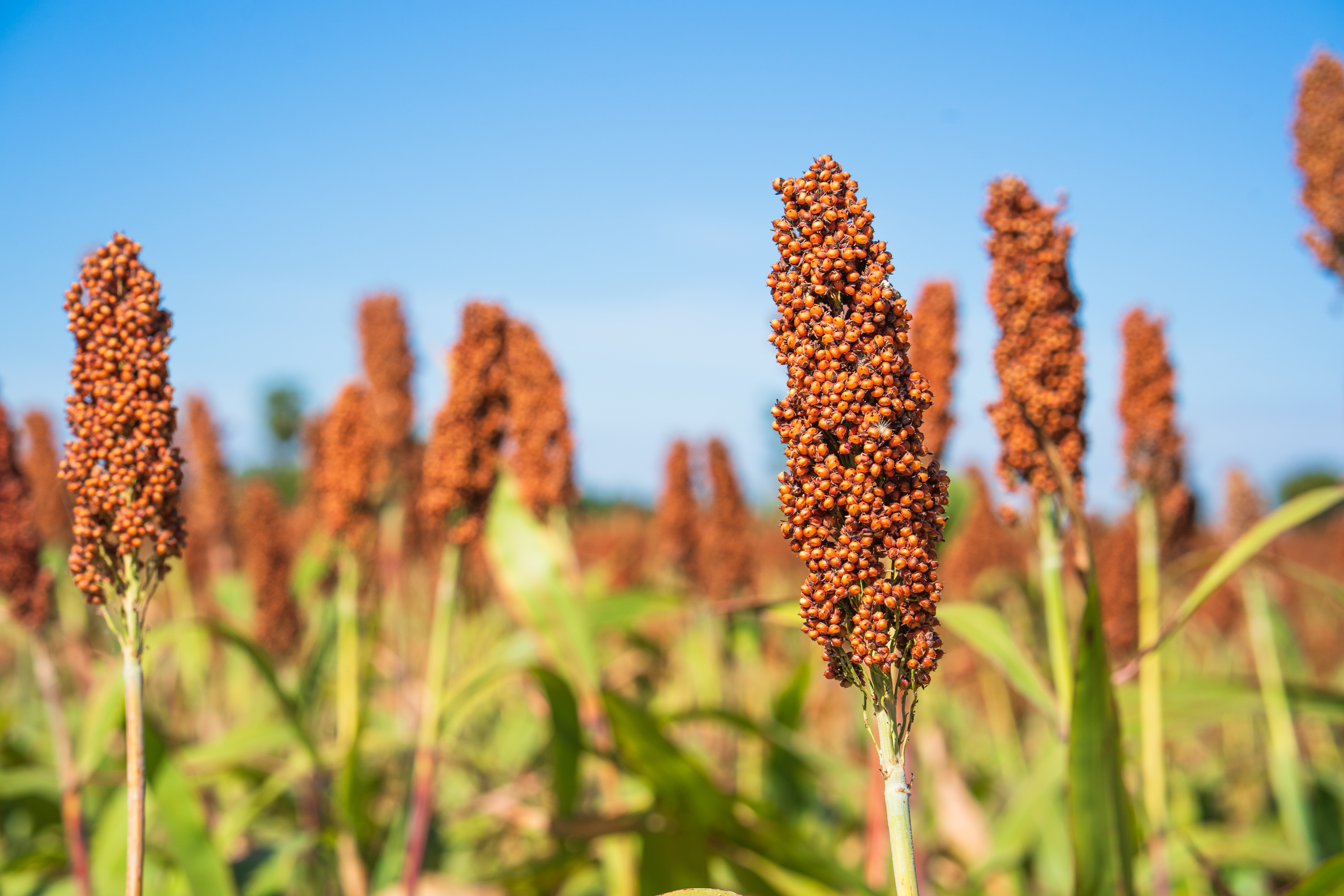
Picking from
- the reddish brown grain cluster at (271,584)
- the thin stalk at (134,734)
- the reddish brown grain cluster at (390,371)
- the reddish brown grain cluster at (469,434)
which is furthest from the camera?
the reddish brown grain cluster at (390,371)

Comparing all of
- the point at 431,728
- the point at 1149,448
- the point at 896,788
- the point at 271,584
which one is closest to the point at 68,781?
the point at 431,728

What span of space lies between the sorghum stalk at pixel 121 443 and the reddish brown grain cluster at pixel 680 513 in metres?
6.24

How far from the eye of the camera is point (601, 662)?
7.70 meters

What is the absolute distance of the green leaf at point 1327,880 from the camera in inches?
97.3

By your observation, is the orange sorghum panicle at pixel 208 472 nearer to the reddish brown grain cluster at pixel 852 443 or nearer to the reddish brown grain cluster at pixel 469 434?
the reddish brown grain cluster at pixel 469 434

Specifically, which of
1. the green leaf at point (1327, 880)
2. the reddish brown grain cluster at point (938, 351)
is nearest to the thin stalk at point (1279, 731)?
the green leaf at point (1327, 880)

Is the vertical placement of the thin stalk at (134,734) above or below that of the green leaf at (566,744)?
above

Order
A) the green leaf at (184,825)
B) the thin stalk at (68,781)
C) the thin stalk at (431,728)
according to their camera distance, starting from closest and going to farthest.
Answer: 1. the green leaf at (184,825)
2. the thin stalk at (68,781)
3. the thin stalk at (431,728)

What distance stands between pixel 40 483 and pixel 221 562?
5.72 ft

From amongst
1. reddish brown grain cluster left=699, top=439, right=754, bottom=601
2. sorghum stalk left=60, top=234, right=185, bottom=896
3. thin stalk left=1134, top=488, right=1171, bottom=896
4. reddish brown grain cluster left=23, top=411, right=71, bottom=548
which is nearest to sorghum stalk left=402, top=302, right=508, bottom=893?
sorghum stalk left=60, top=234, right=185, bottom=896

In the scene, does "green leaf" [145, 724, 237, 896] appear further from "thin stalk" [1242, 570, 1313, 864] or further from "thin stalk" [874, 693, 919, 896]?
"thin stalk" [1242, 570, 1313, 864]

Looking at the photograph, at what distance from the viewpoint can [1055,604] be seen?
2.93 metres

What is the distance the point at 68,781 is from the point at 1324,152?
5.81 metres

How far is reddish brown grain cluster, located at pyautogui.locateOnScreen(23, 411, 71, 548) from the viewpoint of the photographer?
27.4 feet
